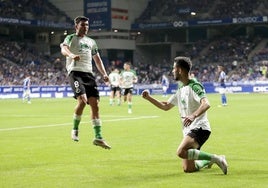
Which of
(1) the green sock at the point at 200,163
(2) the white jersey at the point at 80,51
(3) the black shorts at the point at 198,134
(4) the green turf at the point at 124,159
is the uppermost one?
(2) the white jersey at the point at 80,51

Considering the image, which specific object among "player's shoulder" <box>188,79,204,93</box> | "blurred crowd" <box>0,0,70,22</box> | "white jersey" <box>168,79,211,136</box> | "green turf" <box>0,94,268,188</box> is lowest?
"green turf" <box>0,94,268,188</box>

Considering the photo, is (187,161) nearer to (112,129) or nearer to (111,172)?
(111,172)

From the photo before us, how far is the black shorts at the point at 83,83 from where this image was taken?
12.0 m

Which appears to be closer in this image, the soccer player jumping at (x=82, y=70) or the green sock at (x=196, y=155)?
the green sock at (x=196, y=155)

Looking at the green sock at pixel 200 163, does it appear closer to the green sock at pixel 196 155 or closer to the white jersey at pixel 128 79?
the green sock at pixel 196 155

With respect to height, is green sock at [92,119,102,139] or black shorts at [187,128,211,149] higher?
black shorts at [187,128,211,149]

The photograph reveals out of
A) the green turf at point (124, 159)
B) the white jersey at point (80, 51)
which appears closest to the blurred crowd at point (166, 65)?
the green turf at point (124, 159)

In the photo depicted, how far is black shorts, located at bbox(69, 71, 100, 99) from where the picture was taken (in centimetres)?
1200

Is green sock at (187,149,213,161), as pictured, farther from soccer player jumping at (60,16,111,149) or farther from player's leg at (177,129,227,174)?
soccer player jumping at (60,16,111,149)

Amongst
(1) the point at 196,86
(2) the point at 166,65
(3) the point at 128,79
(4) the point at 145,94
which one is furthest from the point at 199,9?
(4) the point at 145,94

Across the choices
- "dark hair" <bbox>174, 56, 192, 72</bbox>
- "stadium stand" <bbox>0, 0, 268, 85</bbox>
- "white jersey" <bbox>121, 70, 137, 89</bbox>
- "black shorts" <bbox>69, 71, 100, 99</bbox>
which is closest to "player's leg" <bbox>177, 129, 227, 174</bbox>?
"dark hair" <bbox>174, 56, 192, 72</bbox>

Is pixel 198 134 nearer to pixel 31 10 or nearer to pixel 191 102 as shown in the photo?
pixel 191 102

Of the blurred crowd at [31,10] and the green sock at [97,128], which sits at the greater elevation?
the blurred crowd at [31,10]

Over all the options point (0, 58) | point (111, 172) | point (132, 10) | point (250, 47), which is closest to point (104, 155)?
point (111, 172)
